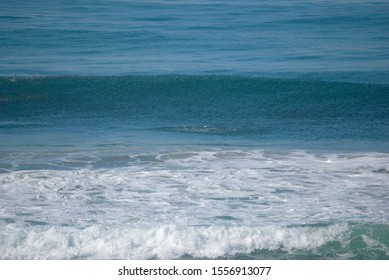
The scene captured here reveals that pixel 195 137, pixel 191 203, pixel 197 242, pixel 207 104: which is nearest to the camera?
pixel 197 242

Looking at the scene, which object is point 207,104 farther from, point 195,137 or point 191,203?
point 191,203

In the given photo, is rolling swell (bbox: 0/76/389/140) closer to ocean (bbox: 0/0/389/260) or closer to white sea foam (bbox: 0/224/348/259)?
ocean (bbox: 0/0/389/260)

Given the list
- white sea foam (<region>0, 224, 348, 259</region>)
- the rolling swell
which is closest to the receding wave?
white sea foam (<region>0, 224, 348, 259</region>)

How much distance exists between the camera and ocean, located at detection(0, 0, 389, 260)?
4512 millimetres

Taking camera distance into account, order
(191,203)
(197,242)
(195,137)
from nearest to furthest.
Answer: (197,242)
(191,203)
(195,137)

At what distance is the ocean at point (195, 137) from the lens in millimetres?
4512

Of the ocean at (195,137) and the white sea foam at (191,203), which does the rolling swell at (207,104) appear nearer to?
the ocean at (195,137)

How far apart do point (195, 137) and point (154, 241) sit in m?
3.29

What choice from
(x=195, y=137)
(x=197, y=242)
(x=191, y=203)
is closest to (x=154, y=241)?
(x=197, y=242)

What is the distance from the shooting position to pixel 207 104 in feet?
32.5

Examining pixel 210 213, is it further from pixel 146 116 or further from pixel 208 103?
pixel 208 103

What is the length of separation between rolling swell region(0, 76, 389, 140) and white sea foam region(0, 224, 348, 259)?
130 inches

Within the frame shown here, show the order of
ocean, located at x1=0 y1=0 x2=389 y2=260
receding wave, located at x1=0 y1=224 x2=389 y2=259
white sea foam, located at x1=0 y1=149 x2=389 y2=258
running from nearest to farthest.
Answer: receding wave, located at x1=0 y1=224 x2=389 y2=259
white sea foam, located at x1=0 y1=149 x2=389 y2=258
ocean, located at x1=0 y1=0 x2=389 y2=260

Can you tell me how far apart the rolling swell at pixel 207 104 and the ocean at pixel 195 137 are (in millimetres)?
34
